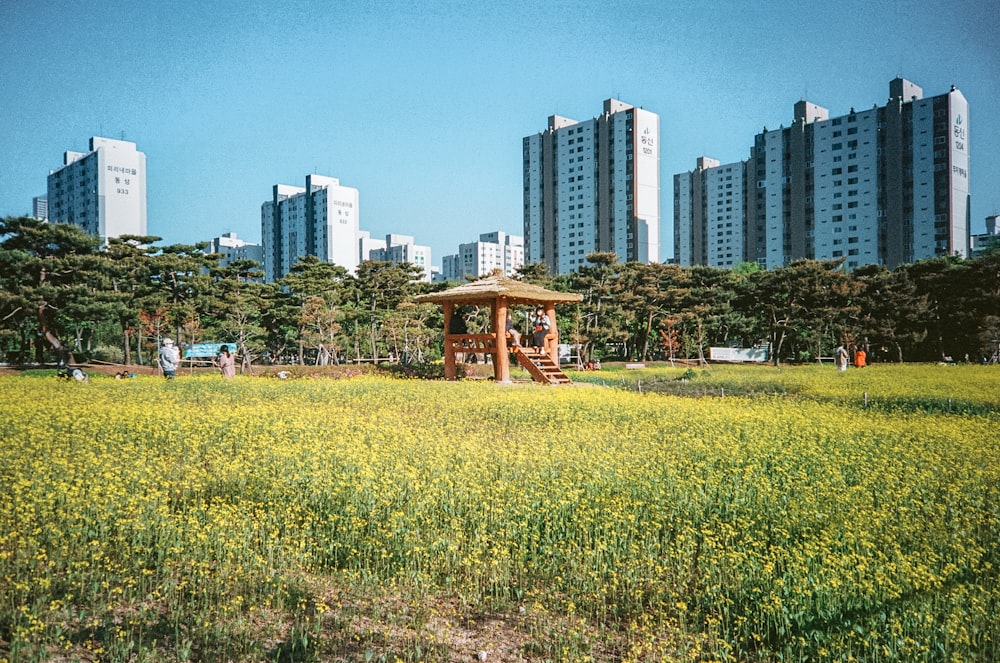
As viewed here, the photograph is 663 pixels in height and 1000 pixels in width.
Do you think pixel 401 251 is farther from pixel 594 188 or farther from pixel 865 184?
pixel 865 184

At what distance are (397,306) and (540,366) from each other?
60.2ft

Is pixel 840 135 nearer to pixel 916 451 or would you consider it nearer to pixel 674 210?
pixel 674 210

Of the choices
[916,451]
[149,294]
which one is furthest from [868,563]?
[149,294]

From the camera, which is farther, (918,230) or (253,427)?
(918,230)

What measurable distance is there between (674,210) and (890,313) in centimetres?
6553

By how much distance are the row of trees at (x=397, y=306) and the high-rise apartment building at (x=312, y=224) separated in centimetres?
Answer: 5602

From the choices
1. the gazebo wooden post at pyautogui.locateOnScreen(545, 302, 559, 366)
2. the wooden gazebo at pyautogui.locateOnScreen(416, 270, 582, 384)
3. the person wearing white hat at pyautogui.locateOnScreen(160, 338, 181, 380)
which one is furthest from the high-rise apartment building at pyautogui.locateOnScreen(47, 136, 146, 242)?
the gazebo wooden post at pyautogui.locateOnScreen(545, 302, 559, 366)

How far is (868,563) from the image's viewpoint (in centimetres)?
492

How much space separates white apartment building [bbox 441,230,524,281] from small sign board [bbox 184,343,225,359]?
9001 centimetres

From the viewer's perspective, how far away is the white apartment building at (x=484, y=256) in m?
128

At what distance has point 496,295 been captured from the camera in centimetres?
2077

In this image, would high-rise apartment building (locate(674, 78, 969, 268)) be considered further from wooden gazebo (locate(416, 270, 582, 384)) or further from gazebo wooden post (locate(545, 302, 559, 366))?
wooden gazebo (locate(416, 270, 582, 384))

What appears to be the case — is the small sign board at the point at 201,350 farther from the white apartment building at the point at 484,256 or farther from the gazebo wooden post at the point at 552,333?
the white apartment building at the point at 484,256

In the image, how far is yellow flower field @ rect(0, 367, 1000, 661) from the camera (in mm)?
4207
